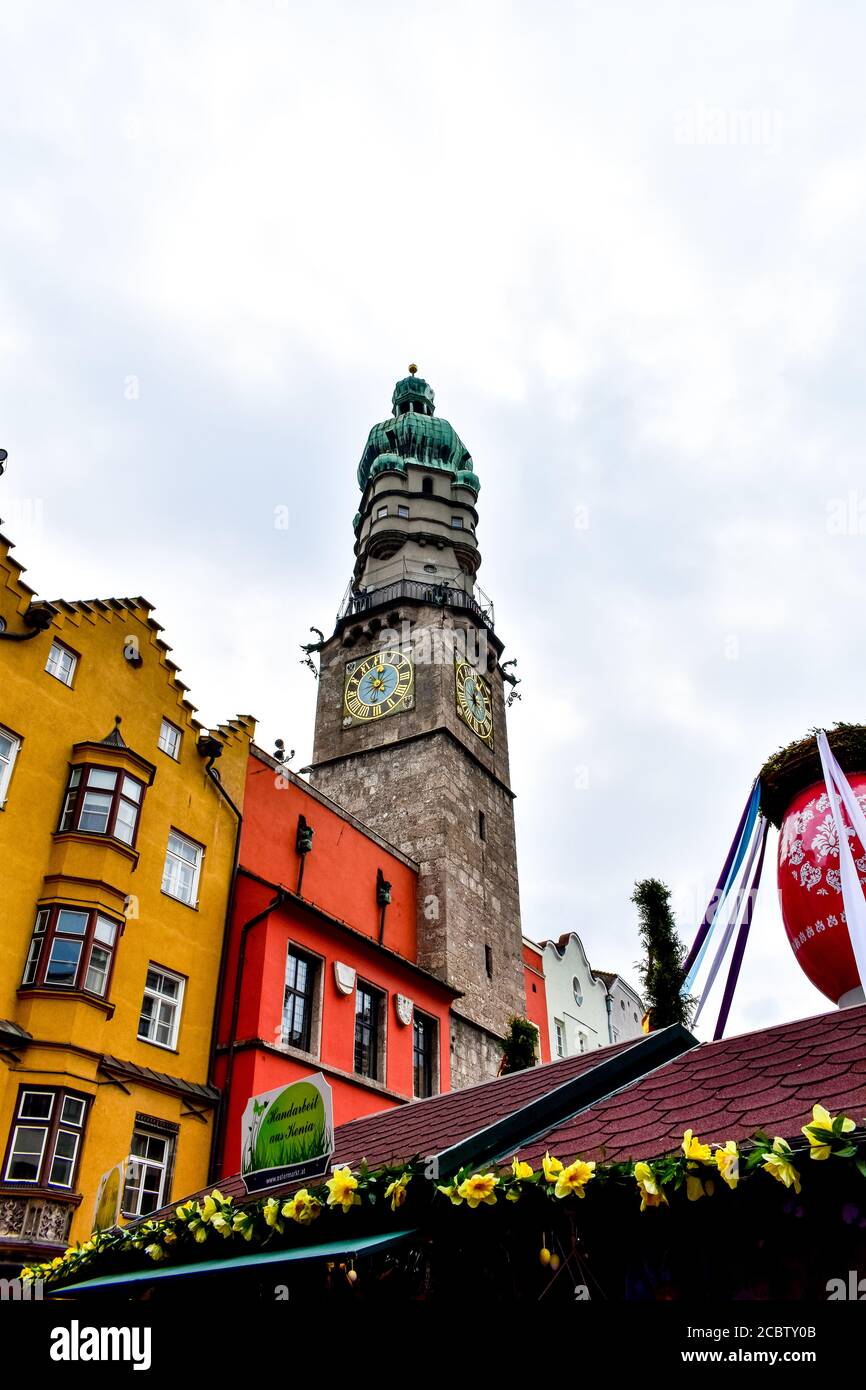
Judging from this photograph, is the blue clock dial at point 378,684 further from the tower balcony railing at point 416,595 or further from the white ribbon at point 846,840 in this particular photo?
the white ribbon at point 846,840

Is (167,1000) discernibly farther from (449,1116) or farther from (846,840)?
(846,840)

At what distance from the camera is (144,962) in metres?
17.9

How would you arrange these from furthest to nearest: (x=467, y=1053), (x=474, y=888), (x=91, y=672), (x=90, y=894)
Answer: (x=474, y=888) < (x=467, y=1053) < (x=91, y=672) < (x=90, y=894)

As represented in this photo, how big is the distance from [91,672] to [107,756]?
1957 mm

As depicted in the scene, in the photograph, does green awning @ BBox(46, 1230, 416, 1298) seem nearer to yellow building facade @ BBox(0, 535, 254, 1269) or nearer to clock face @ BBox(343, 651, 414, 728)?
yellow building facade @ BBox(0, 535, 254, 1269)

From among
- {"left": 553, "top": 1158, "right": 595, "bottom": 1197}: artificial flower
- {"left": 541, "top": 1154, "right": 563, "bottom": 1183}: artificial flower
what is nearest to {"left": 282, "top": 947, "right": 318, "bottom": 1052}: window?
{"left": 541, "top": 1154, "right": 563, "bottom": 1183}: artificial flower

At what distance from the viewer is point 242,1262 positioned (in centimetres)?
561

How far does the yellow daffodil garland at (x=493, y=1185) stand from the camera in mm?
4094

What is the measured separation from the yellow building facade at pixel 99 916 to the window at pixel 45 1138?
0.08 ft

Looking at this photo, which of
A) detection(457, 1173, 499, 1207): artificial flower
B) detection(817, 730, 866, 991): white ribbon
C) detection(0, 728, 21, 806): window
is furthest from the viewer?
detection(0, 728, 21, 806): window

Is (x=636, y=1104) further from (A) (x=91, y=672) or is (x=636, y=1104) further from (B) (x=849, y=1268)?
(A) (x=91, y=672)

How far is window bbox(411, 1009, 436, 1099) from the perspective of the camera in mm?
23641

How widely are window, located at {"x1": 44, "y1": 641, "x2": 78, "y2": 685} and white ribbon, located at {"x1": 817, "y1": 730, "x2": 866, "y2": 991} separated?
1423 cm
